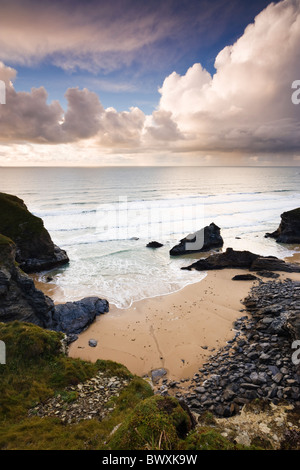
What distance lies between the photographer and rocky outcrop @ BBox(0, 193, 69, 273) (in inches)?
955

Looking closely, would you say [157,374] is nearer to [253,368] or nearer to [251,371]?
[251,371]

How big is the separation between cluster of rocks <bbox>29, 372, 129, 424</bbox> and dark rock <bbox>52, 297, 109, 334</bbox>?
708cm

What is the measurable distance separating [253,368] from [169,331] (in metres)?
5.35

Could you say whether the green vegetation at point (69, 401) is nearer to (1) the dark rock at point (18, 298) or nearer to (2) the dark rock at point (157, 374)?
(2) the dark rock at point (157, 374)

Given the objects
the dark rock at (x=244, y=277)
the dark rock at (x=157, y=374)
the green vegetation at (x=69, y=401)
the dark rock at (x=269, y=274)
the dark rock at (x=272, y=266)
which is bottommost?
the dark rock at (x=157, y=374)

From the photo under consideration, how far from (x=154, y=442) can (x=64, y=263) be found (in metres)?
24.1

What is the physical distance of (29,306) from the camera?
44.9ft

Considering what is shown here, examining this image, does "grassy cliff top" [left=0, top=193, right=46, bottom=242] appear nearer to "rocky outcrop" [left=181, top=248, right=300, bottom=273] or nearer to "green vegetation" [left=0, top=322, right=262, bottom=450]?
"rocky outcrop" [left=181, top=248, right=300, bottom=273]

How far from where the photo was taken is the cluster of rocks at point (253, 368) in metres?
8.20

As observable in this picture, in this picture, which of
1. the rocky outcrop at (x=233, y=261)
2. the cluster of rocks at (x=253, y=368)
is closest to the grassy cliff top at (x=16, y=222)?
the rocky outcrop at (x=233, y=261)

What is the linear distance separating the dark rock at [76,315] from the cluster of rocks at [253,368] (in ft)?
25.4

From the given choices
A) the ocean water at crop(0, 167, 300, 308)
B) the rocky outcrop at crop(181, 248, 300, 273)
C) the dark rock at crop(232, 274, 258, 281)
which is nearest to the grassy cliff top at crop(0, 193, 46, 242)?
the ocean water at crop(0, 167, 300, 308)

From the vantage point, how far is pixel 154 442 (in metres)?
4.16

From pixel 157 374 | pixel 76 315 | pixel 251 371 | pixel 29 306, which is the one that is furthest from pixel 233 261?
pixel 29 306
